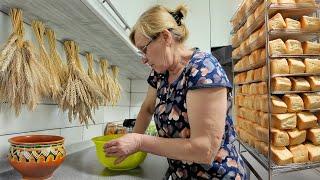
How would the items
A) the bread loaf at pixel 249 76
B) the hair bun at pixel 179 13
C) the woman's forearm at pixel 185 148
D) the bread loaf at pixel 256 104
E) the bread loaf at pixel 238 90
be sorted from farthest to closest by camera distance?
1. the bread loaf at pixel 238 90
2. the bread loaf at pixel 249 76
3. the bread loaf at pixel 256 104
4. the hair bun at pixel 179 13
5. the woman's forearm at pixel 185 148

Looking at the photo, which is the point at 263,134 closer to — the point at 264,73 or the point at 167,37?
the point at 264,73

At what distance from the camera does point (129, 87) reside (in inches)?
96.2

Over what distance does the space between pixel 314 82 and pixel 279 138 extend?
26 centimetres

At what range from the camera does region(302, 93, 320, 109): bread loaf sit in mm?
1104

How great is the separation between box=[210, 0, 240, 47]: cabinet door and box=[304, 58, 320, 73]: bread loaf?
1.16m

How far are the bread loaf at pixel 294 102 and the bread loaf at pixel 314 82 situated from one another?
7 centimetres

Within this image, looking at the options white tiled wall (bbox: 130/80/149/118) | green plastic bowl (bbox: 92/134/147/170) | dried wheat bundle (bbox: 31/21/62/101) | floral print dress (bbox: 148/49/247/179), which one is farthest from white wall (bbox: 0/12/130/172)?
white tiled wall (bbox: 130/80/149/118)

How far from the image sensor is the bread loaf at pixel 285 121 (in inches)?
A: 42.8

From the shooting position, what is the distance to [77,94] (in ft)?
3.51

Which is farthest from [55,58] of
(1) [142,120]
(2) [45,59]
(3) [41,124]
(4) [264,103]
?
(4) [264,103]

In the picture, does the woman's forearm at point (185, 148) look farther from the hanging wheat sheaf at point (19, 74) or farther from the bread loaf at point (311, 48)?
the bread loaf at point (311, 48)

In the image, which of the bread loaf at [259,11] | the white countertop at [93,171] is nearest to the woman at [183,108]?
the white countertop at [93,171]

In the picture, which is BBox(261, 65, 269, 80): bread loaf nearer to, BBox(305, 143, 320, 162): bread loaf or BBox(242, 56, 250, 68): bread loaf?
BBox(242, 56, 250, 68): bread loaf

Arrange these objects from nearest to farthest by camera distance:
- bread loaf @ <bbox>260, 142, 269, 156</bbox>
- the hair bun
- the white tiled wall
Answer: the hair bun, bread loaf @ <bbox>260, 142, 269, 156</bbox>, the white tiled wall
